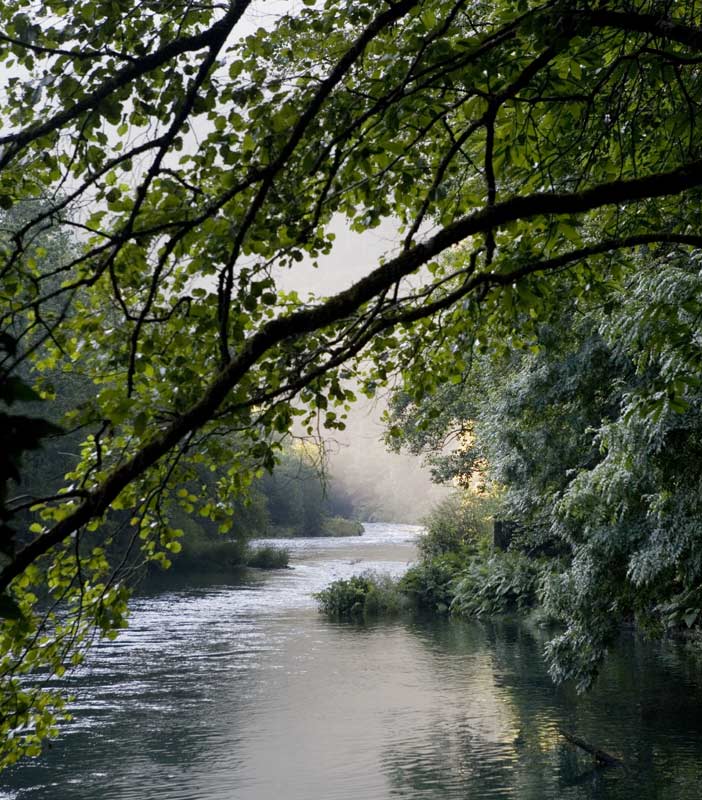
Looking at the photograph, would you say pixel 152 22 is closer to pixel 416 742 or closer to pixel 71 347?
pixel 71 347

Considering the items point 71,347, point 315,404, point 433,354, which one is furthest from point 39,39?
point 433,354

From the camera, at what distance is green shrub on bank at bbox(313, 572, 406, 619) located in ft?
92.8

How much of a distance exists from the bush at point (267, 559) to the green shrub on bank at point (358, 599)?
11.8 meters

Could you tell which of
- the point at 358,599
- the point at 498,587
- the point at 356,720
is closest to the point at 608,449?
the point at 356,720

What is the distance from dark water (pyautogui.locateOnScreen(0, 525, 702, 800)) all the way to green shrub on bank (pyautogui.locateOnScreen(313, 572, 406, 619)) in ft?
9.45

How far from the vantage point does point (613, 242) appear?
14.7ft

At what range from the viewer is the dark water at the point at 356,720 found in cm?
1253

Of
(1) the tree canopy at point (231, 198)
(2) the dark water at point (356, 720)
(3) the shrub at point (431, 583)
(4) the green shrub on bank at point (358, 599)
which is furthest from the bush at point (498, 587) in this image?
(1) the tree canopy at point (231, 198)

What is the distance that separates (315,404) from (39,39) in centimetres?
210

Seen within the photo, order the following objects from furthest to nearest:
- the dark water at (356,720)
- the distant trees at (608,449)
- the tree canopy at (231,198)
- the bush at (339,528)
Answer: the bush at (339,528) < the dark water at (356,720) < the distant trees at (608,449) < the tree canopy at (231,198)

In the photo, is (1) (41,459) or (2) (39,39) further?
(1) (41,459)

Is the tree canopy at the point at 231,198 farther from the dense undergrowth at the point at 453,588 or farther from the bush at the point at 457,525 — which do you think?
the bush at the point at 457,525

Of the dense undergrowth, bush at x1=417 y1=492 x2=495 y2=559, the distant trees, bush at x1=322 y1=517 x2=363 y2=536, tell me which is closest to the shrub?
the dense undergrowth

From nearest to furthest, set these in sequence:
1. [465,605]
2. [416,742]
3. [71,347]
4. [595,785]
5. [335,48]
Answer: [71,347] → [335,48] → [595,785] → [416,742] → [465,605]
